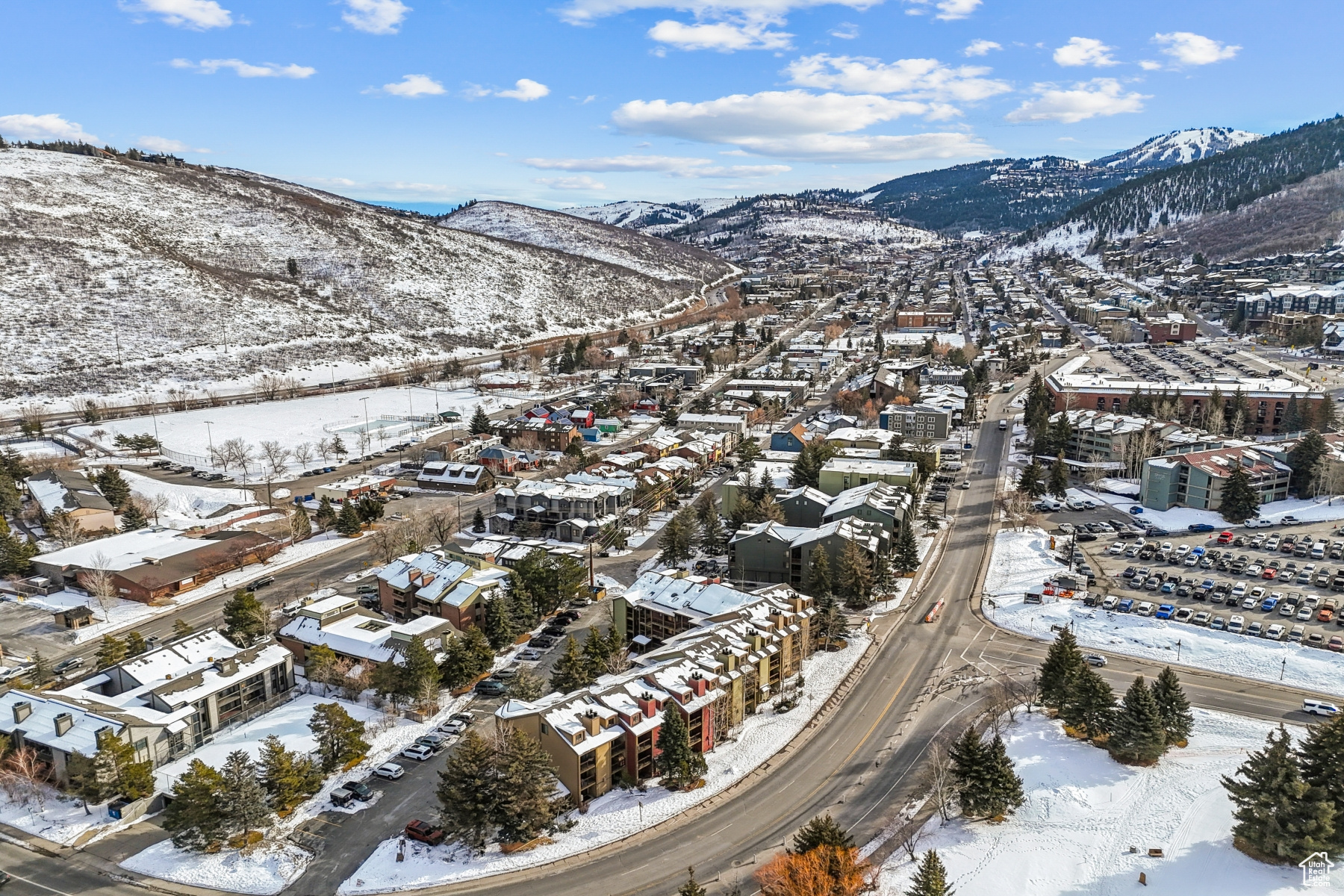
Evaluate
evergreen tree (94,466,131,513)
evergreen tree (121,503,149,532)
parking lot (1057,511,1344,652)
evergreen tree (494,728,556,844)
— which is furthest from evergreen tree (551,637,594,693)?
evergreen tree (94,466,131,513)

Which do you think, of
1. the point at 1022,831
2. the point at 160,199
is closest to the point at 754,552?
the point at 1022,831

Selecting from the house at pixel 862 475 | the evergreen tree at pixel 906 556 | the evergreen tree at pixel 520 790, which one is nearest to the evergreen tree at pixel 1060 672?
the evergreen tree at pixel 906 556

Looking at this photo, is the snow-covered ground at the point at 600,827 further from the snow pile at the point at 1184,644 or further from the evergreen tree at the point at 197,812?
the snow pile at the point at 1184,644

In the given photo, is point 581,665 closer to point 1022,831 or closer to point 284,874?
point 284,874

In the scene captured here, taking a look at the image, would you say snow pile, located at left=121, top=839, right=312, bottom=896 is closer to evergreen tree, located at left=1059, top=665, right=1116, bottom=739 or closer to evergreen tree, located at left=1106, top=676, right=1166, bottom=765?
evergreen tree, located at left=1059, top=665, right=1116, bottom=739

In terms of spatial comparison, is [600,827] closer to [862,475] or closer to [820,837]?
[820,837]
